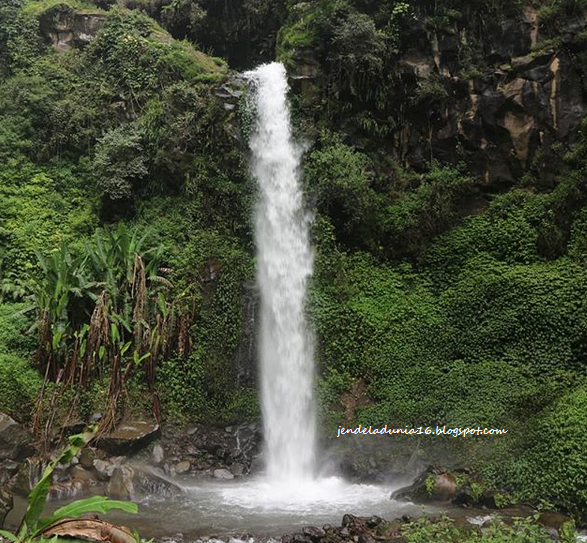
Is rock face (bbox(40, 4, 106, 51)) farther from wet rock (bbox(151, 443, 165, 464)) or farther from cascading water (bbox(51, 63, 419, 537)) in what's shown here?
wet rock (bbox(151, 443, 165, 464))

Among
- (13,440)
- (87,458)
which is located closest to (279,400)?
(87,458)

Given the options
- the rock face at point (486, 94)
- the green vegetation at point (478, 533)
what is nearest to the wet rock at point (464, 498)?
the green vegetation at point (478, 533)

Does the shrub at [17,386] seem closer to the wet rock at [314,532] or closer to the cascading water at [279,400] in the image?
the cascading water at [279,400]

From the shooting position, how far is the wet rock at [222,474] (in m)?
11.0

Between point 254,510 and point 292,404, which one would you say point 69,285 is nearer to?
point 292,404

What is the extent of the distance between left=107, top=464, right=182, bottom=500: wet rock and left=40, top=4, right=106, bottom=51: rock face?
52.5 feet

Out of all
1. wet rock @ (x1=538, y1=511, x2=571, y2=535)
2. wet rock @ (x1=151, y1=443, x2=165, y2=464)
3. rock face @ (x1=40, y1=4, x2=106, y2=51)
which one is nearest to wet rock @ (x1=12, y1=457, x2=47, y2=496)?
wet rock @ (x1=151, y1=443, x2=165, y2=464)

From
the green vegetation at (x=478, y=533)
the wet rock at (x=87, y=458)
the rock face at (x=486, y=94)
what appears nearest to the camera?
the green vegetation at (x=478, y=533)

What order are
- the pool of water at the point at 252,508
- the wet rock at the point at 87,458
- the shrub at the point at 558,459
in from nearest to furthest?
the pool of water at the point at 252,508 < the shrub at the point at 558,459 < the wet rock at the point at 87,458

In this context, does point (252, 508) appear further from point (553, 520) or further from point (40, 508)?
point (553, 520)

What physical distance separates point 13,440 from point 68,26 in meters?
15.7

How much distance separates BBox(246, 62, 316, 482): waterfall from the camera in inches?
467

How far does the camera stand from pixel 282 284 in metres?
14.0

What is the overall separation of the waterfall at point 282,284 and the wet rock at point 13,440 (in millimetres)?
4744
